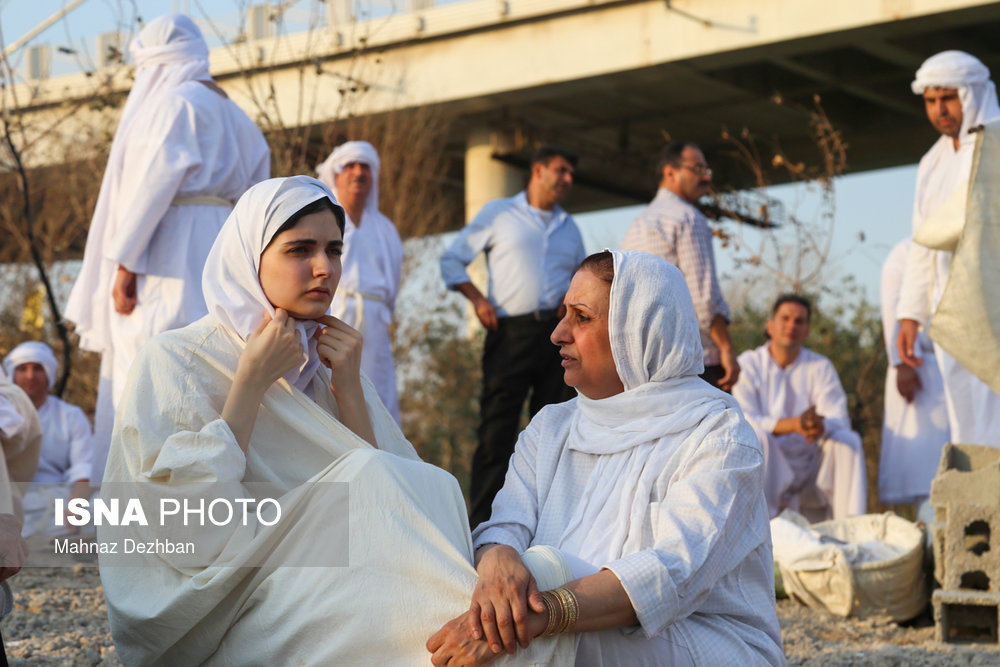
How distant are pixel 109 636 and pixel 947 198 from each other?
4.35m

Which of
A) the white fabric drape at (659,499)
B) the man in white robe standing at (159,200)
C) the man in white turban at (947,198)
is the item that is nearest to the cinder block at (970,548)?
the man in white turban at (947,198)

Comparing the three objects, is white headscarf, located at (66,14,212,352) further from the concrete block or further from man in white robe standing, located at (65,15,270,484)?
the concrete block

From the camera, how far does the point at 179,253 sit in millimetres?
5320

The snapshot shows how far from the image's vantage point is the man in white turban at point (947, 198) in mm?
6250

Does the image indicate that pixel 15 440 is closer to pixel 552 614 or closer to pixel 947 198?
pixel 552 614

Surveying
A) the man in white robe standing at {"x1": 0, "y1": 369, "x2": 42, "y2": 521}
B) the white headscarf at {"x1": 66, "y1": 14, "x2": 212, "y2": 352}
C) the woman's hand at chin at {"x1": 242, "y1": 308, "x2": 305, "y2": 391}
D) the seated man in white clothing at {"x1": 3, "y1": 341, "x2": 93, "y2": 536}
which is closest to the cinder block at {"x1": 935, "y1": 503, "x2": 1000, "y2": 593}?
the woman's hand at chin at {"x1": 242, "y1": 308, "x2": 305, "y2": 391}

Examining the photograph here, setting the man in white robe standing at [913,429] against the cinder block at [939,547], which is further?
the man in white robe standing at [913,429]

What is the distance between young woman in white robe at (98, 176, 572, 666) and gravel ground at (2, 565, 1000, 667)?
1.20 metres

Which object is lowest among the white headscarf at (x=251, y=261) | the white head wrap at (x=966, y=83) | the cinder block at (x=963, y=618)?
the cinder block at (x=963, y=618)

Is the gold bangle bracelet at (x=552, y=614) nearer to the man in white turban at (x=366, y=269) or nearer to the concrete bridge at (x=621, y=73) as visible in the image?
the man in white turban at (x=366, y=269)

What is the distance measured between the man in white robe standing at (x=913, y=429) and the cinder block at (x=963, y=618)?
2.49 m

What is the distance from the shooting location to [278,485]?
285 cm

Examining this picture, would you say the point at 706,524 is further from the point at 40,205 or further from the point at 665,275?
the point at 40,205

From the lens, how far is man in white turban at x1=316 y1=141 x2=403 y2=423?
6922 millimetres
